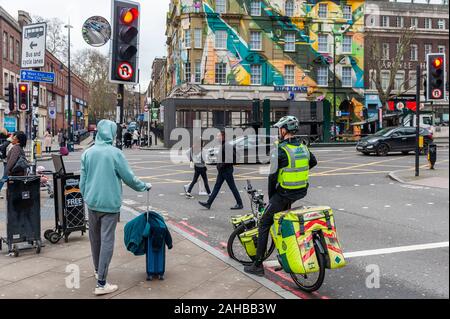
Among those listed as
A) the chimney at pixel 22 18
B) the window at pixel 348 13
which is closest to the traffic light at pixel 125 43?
the chimney at pixel 22 18

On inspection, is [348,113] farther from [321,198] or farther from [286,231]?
[286,231]

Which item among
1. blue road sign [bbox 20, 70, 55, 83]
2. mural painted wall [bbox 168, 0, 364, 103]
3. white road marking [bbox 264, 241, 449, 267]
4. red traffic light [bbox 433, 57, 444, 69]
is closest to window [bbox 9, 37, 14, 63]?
mural painted wall [bbox 168, 0, 364, 103]

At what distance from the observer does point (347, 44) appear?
159ft

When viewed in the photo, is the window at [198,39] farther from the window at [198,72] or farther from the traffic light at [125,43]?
the traffic light at [125,43]

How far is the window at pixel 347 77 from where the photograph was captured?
4878 cm

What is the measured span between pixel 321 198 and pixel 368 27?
41.3 meters

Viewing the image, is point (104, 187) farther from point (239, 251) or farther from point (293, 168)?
point (239, 251)

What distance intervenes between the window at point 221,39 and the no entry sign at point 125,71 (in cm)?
3862

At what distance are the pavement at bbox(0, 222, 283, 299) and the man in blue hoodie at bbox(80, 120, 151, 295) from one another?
0.37 metres

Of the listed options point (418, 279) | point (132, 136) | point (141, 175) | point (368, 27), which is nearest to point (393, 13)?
point (368, 27)

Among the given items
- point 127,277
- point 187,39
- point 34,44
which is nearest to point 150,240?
point 127,277

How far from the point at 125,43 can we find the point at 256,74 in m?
39.5

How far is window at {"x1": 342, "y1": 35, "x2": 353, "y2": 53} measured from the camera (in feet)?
158

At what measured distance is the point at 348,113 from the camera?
49.5 meters
